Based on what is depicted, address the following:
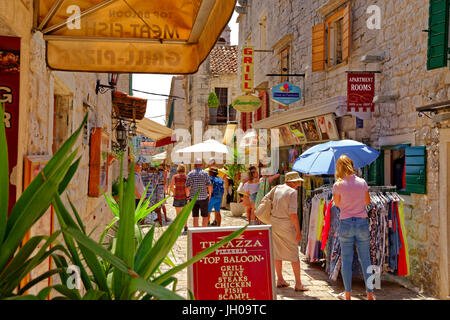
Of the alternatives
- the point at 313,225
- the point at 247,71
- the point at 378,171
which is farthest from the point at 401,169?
the point at 247,71

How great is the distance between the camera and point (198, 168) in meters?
9.80

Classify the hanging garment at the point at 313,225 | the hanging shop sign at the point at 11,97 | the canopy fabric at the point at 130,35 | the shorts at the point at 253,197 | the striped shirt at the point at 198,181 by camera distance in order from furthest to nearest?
the shorts at the point at 253,197
the striped shirt at the point at 198,181
the hanging garment at the point at 313,225
the canopy fabric at the point at 130,35
the hanging shop sign at the point at 11,97

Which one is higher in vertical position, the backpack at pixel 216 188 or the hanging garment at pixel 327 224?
the backpack at pixel 216 188

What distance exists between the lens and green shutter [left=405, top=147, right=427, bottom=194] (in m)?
6.53

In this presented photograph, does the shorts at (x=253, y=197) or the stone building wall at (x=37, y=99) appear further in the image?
the shorts at (x=253, y=197)

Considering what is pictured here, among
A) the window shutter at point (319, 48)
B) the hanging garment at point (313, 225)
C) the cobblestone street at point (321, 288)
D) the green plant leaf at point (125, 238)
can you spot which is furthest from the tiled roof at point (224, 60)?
the green plant leaf at point (125, 238)

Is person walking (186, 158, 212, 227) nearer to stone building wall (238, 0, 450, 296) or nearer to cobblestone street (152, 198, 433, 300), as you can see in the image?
cobblestone street (152, 198, 433, 300)

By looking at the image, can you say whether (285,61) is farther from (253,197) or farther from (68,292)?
(68,292)

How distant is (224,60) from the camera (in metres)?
26.1

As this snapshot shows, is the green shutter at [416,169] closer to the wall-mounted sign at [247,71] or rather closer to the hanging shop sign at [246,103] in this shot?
the hanging shop sign at [246,103]

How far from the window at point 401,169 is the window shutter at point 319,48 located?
11.2 ft

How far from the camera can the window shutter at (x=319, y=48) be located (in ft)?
34.4
